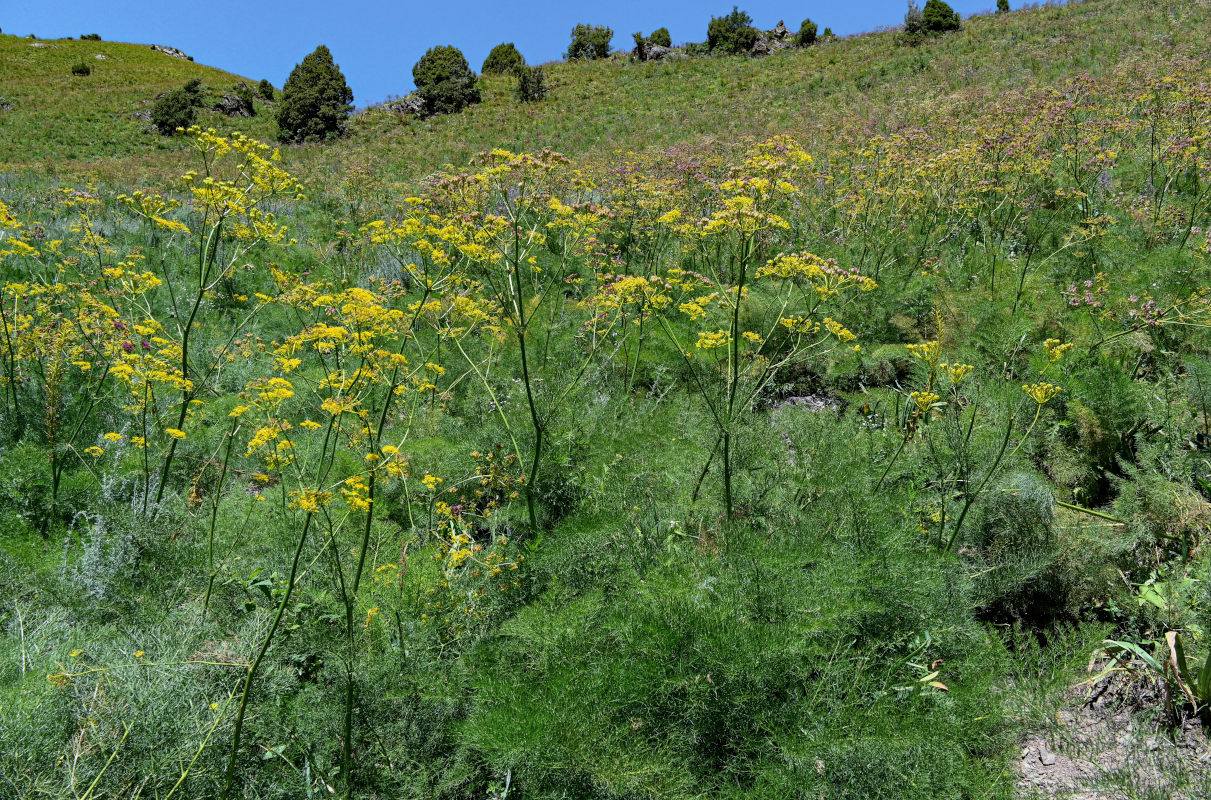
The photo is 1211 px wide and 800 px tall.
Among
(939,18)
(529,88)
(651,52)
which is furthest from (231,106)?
(939,18)

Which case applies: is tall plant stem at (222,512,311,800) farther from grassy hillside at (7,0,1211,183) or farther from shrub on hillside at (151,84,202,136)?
shrub on hillside at (151,84,202,136)

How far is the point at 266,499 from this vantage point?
131 inches

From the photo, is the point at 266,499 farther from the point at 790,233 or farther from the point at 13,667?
the point at 790,233

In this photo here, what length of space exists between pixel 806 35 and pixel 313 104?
25.7 meters

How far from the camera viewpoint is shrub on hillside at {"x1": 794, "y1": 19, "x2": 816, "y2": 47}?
34156mm

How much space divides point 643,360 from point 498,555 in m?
2.39

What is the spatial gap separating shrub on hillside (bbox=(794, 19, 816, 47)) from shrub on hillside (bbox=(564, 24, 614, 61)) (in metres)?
11.1

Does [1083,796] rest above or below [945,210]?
below

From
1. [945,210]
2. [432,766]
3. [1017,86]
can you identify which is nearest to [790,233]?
[945,210]

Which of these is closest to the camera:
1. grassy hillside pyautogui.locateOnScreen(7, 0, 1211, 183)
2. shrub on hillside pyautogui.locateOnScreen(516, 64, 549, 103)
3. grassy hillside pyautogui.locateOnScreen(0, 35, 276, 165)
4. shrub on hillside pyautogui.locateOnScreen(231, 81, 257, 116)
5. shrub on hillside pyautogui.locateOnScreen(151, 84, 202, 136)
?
grassy hillside pyautogui.locateOnScreen(7, 0, 1211, 183)

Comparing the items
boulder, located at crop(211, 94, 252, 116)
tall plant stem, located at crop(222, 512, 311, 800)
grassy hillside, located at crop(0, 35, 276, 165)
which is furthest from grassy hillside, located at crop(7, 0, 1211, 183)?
tall plant stem, located at crop(222, 512, 311, 800)

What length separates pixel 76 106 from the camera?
106 ft

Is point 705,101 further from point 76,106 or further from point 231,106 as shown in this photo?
point 76,106

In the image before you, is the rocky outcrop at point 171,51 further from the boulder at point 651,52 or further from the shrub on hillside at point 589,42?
the boulder at point 651,52
